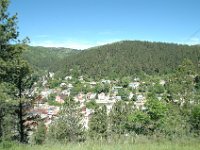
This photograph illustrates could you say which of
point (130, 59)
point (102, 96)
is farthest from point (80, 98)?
point (130, 59)

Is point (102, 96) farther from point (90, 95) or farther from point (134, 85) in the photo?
point (134, 85)

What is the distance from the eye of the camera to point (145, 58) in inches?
6821

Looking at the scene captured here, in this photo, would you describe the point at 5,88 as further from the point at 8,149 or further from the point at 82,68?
the point at 82,68

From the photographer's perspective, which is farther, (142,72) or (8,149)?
(142,72)

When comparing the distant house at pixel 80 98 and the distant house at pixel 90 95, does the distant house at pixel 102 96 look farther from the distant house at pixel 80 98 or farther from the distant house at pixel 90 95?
the distant house at pixel 80 98

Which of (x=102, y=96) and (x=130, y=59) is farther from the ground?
(x=130, y=59)

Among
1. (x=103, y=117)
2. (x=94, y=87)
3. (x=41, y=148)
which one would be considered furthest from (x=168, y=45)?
(x=41, y=148)

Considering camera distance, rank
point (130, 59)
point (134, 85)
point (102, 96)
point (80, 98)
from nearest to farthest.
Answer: point (80, 98) → point (102, 96) → point (134, 85) → point (130, 59)

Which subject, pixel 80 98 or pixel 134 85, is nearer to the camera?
pixel 80 98

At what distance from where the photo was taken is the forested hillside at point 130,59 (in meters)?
163

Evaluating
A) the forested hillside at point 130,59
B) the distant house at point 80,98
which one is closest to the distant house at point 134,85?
the forested hillside at point 130,59

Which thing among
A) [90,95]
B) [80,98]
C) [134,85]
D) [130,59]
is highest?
[130,59]

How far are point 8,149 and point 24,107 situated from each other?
46.8ft

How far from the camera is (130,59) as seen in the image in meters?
173
